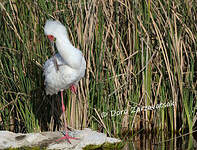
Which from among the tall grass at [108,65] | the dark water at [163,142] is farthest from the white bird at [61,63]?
the dark water at [163,142]

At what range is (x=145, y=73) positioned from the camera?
16.8ft

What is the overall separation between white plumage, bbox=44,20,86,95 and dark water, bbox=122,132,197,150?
1.12 metres

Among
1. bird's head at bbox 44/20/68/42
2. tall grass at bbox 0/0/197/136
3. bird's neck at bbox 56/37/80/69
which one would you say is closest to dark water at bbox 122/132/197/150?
tall grass at bbox 0/0/197/136

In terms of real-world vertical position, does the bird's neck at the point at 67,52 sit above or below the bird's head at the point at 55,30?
below

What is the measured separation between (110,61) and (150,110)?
927 mm

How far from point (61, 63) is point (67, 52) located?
30 centimetres

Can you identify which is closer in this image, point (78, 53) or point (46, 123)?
point (78, 53)

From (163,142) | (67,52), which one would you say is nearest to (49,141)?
(67,52)

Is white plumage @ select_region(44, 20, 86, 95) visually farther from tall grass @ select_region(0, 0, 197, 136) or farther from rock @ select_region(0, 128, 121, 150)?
rock @ select_region(0, 128, 121, 150)

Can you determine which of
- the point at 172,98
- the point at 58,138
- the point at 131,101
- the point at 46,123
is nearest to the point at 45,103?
the point at 46,123

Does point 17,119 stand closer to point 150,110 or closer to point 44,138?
point 44,138

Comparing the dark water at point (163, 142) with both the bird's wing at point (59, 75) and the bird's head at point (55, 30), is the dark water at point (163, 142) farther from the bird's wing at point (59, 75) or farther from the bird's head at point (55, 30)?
the bird's head at point (55, 30)

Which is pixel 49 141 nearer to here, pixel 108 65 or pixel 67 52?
pixel 67 52

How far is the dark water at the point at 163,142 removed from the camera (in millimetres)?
4832
